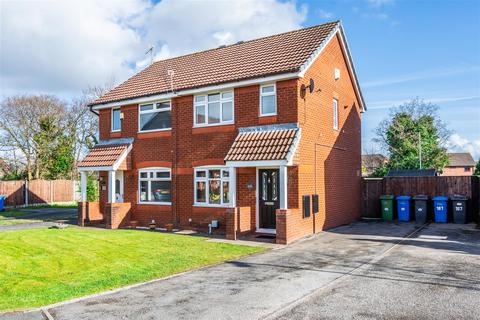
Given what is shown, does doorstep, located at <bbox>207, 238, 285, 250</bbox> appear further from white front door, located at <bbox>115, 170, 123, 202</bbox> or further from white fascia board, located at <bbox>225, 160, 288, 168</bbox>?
white front door, located at <bbox>115, 170, 123, 202</bbox>

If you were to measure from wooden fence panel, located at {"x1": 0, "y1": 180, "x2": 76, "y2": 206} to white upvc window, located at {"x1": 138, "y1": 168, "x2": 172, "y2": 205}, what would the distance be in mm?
16559

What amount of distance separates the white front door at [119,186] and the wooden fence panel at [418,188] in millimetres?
11563

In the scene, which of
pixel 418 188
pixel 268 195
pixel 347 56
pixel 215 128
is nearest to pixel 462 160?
pixel 418 188

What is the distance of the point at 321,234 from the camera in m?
13.7

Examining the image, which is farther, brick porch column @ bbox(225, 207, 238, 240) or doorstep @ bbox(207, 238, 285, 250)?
brick porch column @ bbox(225, 207, 238, 240)

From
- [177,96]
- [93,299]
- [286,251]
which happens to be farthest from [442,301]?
[177,96]

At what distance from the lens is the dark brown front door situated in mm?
13602

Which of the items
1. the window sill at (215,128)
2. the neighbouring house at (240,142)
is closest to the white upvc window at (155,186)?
the neighbouring house at (240,142)

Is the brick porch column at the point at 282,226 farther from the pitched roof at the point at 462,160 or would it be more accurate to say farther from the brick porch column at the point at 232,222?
the pitched roof at the point at 462,160

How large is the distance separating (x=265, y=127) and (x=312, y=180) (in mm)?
2516

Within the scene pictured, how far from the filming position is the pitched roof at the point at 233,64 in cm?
1395

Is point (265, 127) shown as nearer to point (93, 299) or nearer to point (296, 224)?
point (296, 224)

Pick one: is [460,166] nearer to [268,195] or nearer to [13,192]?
[268,195]

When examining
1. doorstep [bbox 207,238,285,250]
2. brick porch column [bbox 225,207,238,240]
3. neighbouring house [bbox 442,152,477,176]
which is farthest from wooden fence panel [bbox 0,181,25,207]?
neighbouring house [bbox 442,152,477,176]
